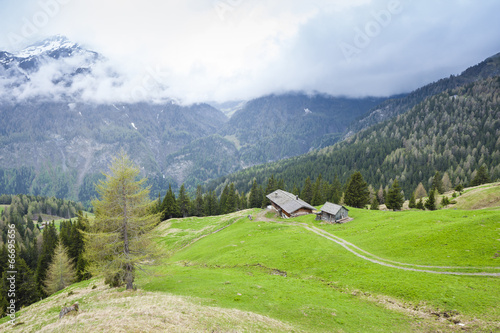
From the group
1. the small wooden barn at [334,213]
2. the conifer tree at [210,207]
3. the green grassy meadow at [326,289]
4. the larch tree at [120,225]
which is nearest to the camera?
the green grassy meadow at [326,289]

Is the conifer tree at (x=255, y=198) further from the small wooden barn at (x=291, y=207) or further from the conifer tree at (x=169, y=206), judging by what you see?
the conifer tree at (x=169, y=206)

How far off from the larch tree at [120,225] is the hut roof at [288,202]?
5486 cm

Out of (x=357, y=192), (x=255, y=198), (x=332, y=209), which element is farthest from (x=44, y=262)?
(x=357, y=192)

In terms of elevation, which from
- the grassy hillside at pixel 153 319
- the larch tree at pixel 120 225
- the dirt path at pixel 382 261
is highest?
the larch tree at pixel 120 225

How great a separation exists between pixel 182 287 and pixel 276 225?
37.4m

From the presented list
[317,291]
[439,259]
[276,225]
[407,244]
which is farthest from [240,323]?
[276,225]

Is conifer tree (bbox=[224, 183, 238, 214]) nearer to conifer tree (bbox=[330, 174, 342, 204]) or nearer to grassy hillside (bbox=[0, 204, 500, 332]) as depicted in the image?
conifer tree (bbox=[330, 174, 342, 204])

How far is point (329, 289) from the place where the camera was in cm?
2803

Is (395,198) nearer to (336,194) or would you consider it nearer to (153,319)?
(336,194)

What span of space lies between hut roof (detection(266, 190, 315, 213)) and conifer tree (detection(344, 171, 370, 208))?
16.6 meters

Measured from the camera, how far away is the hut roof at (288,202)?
249 feet

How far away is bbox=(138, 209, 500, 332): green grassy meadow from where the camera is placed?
21.0 metres

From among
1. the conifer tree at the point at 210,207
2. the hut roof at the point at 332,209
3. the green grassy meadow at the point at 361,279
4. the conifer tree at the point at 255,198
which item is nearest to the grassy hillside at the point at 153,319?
the green grassy meadow at the point at 361,279

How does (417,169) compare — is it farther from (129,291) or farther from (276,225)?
(129,291)
